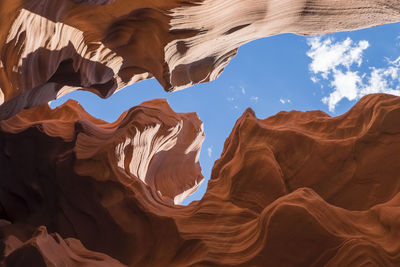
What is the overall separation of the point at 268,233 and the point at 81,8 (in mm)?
4202

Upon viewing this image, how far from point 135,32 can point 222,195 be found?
10.8 ft

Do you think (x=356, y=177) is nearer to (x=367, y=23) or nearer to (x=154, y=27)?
(x=367, y=23)

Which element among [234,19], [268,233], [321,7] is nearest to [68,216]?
[268,233]

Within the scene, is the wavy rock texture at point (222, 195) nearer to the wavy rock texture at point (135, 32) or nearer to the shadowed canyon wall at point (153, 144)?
the shadowed canyon wall at point (153, 144)

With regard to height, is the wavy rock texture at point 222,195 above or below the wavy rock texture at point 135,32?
below

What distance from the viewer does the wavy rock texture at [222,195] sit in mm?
4508

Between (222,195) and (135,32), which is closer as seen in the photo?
(135,32)

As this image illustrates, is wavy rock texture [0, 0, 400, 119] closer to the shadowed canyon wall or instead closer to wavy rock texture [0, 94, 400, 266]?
the shadowed canyon wall

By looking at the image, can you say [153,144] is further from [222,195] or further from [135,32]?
[135,32]

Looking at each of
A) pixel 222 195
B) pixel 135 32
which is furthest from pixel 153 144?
pixel 135 32

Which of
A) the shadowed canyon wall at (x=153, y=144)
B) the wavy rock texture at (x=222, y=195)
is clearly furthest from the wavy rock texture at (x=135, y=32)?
the wavy rock texture at (x=222, y=195)

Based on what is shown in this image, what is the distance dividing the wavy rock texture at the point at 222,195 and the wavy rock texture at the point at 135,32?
1.45 m

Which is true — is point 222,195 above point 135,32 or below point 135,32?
below

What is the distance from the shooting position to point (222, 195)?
665 cm
